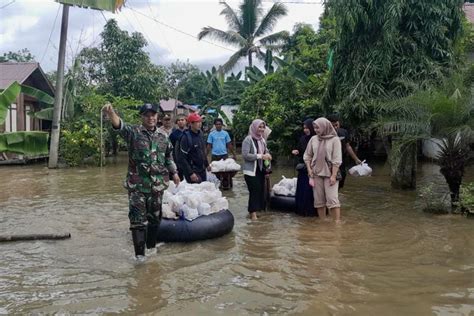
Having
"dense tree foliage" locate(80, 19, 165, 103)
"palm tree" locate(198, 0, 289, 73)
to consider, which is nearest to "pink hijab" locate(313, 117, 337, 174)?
"dense tree foliage" locate(80, 19, 165, 103)

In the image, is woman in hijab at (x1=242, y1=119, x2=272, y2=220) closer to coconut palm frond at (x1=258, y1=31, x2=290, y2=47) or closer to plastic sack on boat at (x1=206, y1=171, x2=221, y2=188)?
plastic sack on boat at (x1=206, y1=171, x2=221, y2=188)

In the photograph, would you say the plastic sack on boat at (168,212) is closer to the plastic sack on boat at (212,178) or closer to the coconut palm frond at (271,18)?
the plastic sack on boat at (212,178)

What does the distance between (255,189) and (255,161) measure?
1.67ft

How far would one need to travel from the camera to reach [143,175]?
5594 mm

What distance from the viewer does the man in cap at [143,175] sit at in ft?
18.3

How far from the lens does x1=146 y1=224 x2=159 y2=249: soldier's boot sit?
19.1 feet

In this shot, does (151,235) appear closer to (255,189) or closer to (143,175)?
(143,175)

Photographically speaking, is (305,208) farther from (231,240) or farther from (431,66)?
(431,66)

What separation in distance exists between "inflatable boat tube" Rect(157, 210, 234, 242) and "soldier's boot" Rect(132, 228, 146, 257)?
760mm

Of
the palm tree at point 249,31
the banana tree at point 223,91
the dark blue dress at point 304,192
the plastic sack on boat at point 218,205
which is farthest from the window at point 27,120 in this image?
the plastic sack on boat at point 218,205

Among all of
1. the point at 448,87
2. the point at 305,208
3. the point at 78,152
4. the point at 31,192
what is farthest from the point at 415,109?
the point at 78,152

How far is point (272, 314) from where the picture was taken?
411 cm

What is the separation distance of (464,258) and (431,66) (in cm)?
676

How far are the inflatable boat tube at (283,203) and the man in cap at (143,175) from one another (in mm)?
3560
